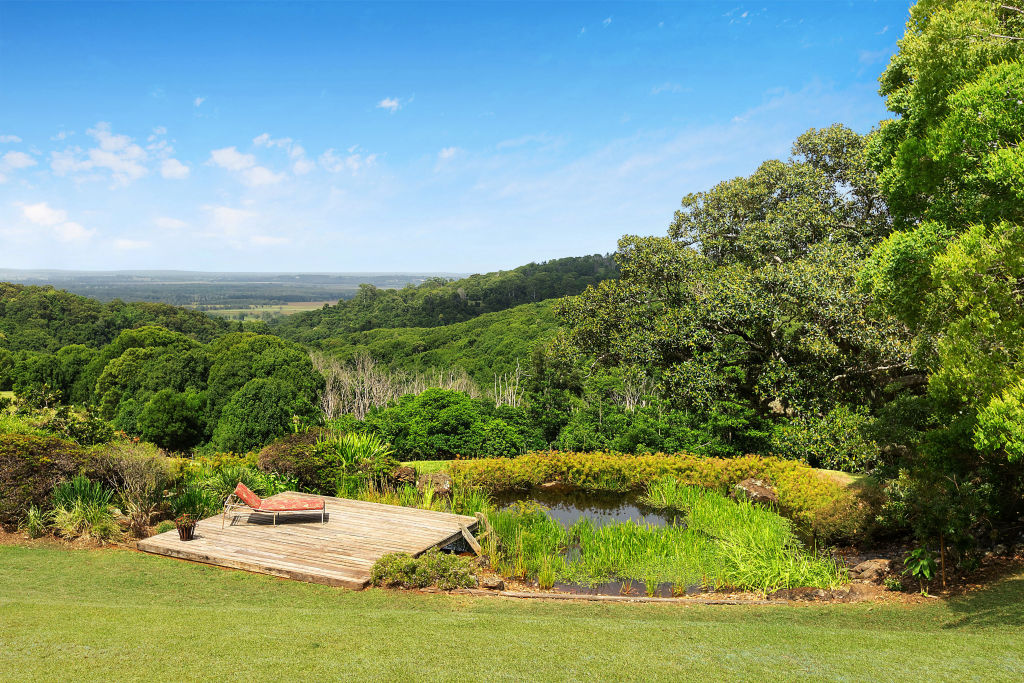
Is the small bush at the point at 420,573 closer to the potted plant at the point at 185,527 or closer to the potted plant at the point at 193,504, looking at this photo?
the potted plant at the point at 185,527

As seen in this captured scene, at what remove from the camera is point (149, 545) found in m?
7.46

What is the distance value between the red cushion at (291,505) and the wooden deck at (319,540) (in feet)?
0.67

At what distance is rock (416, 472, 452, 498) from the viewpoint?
1109 centimetres

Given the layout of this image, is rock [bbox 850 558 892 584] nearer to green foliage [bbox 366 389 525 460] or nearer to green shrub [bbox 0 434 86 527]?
green foliage [bbox 366 389 525 460]

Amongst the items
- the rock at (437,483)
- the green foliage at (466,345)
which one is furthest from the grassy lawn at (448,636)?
the green foliage at (466,345)

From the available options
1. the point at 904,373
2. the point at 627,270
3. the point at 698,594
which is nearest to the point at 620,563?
the point at 698,594

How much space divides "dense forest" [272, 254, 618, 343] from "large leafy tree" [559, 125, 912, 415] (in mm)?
54447

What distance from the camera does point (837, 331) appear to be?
11.7 meters

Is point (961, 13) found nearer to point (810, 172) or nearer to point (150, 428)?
point (810, 172)

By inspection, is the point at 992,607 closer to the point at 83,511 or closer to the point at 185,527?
the point at 185,527

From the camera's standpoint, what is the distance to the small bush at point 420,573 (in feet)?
21.7

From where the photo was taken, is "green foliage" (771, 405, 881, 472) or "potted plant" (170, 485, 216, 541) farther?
"green foliage" (771, 405, 881, 472)

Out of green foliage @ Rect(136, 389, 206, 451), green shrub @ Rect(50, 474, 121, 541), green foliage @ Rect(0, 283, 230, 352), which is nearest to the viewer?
green shrub @ Rect(50, 474, 121, 541)

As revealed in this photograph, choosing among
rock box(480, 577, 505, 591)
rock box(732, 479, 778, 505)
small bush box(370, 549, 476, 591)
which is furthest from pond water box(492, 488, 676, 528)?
small bush box(370, 549, 476, 591)
